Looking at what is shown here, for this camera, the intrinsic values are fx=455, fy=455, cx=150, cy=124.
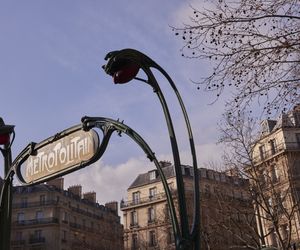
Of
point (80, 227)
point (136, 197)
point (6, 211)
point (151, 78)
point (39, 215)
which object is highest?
point (136, 197)

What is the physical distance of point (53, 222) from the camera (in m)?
49.6

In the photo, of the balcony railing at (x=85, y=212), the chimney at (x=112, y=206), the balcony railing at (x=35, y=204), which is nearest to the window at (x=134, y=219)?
the balcony railing at (x=85, y=212)

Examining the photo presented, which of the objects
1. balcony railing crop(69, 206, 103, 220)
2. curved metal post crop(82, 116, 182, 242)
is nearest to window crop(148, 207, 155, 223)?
balcony railing crop(69, 206, 103, 220)

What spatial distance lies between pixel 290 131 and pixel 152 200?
54.7ft

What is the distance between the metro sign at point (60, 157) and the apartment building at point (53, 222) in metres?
41.2

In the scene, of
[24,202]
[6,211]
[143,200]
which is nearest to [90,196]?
[24,202]

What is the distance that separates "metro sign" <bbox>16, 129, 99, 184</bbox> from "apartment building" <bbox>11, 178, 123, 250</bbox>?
135 ft

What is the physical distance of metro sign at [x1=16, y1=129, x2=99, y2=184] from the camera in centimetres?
444

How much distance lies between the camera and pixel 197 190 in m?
3.88

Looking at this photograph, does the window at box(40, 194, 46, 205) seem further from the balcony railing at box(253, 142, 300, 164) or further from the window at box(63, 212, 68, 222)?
the balcony railing at box(253, 142, 300, 164)

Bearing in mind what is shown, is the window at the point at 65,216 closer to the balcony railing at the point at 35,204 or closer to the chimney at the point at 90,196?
the balcony railing at the point at 35,204

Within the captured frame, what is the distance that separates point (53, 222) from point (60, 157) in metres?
47.0

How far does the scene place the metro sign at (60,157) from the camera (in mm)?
4441

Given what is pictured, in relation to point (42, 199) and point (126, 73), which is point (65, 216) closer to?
point (42, 199)
